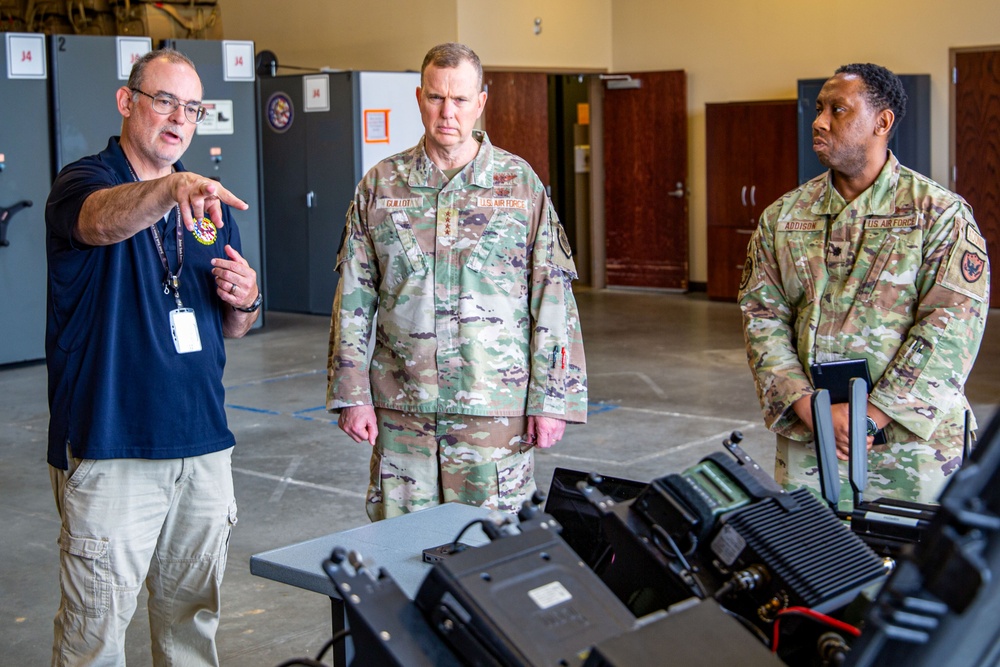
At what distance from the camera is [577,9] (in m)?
11.5

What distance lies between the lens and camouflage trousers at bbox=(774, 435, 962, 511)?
8.34ft

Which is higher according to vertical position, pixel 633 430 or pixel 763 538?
pixel 763 538

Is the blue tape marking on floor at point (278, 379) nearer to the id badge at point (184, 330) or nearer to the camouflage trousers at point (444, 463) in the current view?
the camouflage trousers at point (444, 463)

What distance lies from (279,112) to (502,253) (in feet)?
26.3

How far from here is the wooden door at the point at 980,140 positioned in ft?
31.2

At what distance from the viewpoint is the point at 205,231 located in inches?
97.1

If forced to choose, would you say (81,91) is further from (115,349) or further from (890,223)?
(890,223)

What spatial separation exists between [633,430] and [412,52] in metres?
5.86

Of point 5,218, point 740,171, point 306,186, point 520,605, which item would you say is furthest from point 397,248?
point 740,171

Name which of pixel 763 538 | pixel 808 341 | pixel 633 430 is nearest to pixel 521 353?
pixel 808 341

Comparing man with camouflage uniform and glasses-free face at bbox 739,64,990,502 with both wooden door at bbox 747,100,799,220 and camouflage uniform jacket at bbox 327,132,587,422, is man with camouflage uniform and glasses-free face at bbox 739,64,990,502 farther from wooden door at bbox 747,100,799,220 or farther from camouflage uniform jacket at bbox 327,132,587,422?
wooden door at bbox 747,100,799,220

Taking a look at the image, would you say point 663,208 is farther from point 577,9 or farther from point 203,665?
point 203,665

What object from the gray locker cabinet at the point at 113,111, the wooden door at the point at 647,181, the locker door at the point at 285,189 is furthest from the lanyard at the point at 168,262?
the wooden door at the point at 647,181

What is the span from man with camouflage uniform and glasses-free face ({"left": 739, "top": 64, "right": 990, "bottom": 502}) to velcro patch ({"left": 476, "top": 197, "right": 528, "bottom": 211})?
0.63 meters
